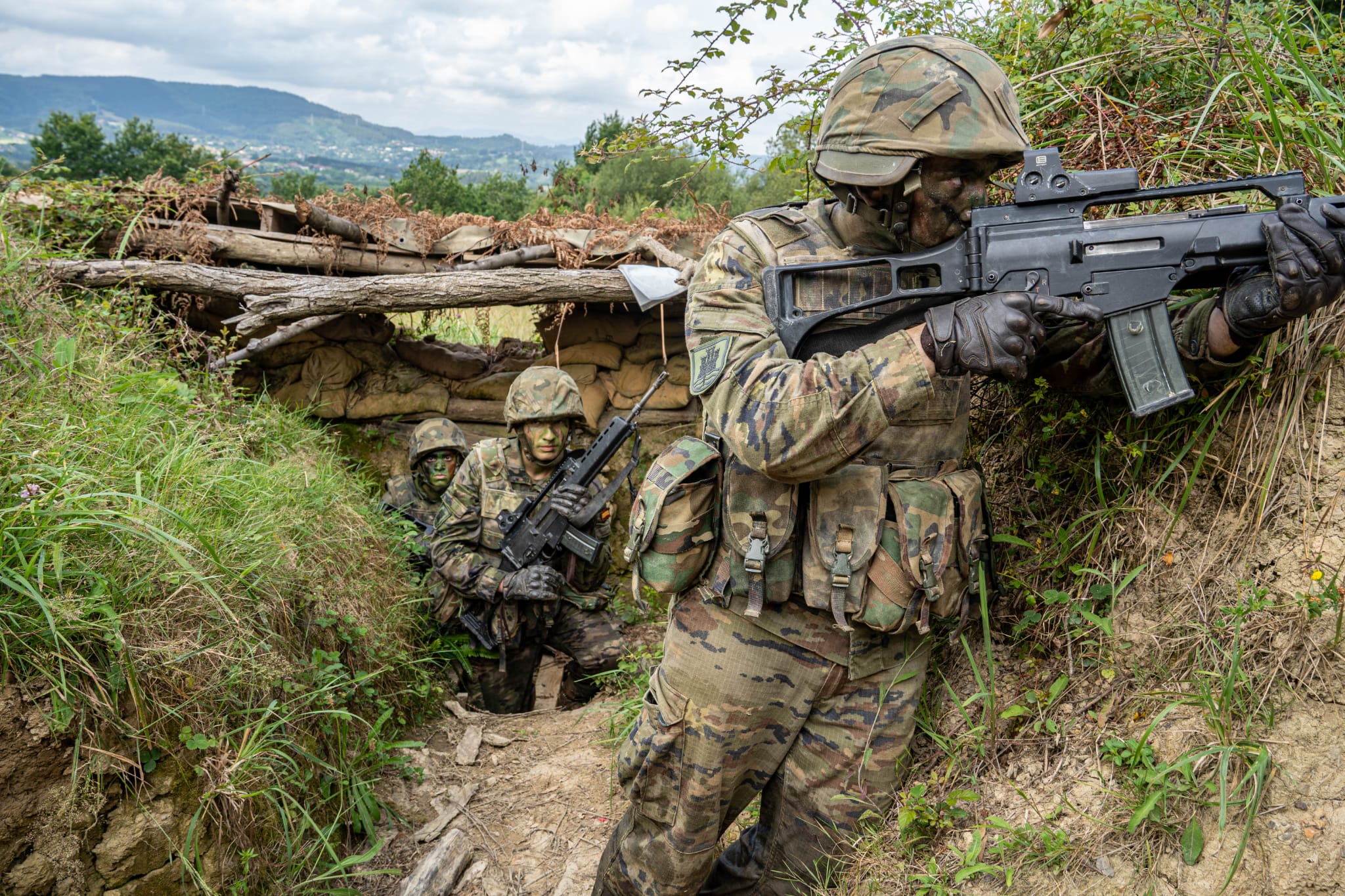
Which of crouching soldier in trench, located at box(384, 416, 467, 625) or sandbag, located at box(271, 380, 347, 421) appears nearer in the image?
crouching soldier in trench, located at box(384, 416, 467, 625)

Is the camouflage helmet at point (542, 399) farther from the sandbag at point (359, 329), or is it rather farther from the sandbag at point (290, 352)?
the sandbag at point (290, 352)

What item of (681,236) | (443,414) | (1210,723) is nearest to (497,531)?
(443,414)

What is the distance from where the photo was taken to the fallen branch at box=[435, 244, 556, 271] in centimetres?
635

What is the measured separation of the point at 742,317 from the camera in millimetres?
2102

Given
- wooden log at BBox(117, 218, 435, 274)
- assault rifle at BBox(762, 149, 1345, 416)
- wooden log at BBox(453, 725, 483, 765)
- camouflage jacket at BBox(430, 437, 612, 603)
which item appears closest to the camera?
assault rifle at BBox(762, 149, 1345, 416)

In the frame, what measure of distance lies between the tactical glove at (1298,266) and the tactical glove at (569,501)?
407cm

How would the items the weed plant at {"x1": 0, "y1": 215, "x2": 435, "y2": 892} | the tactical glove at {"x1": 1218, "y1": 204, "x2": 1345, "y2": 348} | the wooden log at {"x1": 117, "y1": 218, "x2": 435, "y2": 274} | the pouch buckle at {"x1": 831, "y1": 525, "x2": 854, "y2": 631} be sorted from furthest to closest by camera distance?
the wooden log at {"x1": 117, "y1": 218, "x2": 435, "y2": 274}
the weed plant at {"x1": 0, "y1": 215, "x2": 435, "y2": 892}
the pouch buckle at {"x1": 831, "y1": 525, "x2": 854, "y2": 631}
the tactical glove at {"x1": 1218, "y1": 204, "x2": 1345, "y2": 348}

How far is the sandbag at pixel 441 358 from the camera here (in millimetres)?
7266

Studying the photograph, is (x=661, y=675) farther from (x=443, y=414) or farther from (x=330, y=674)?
(x=443, y=414)

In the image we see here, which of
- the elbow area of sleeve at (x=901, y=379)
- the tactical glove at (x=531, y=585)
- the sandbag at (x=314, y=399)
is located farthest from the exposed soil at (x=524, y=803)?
the sandbag at (x=314, y=399)

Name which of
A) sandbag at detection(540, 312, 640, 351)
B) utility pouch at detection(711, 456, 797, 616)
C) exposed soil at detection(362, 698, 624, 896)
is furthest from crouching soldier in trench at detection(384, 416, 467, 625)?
utility pouch at detection(711, 456, 797, 616)

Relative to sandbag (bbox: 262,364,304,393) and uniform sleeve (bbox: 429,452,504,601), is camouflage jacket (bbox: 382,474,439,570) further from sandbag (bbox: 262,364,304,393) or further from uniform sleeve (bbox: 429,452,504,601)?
sandbag (bbox: 262,364,304,393)

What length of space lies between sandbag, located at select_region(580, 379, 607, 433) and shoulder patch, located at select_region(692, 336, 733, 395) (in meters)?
4.88

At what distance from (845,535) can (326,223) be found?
5.49 metres
